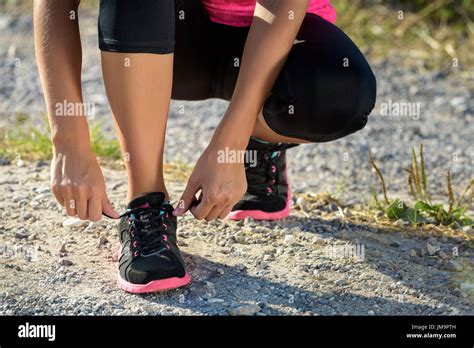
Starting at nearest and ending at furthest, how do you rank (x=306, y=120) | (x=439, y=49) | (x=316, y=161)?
(x=306, y=120)
(x=316, y=161)
(x=439, y=49)

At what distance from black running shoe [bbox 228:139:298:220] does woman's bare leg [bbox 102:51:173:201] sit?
60cm

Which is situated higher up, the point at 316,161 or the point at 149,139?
the point at 149,139

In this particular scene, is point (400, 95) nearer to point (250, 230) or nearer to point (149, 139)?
point (250, 230)

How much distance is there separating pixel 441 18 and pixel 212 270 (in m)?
3.76

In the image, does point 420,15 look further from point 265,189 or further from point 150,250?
point 150,250

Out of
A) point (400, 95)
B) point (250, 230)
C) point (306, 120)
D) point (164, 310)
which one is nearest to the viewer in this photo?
point (164, 310)

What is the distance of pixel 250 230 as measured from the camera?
3.04 metres

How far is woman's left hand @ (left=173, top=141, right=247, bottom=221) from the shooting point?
98.9 inches

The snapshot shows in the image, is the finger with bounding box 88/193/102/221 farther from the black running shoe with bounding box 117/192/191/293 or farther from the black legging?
the black legging

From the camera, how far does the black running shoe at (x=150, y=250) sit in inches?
99.4

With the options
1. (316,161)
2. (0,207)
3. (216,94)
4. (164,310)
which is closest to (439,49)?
(316,161)

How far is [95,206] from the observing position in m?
2.47

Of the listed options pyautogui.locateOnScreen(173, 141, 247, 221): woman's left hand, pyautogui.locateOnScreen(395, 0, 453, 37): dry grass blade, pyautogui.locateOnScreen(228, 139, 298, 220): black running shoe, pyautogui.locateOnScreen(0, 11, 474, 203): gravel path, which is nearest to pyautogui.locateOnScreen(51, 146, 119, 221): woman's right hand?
pyautogui.locateOnScreen(173, 141, 247, 221): woman's left hand

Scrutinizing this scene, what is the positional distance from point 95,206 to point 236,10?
894mm
